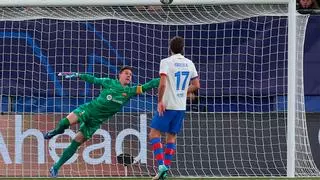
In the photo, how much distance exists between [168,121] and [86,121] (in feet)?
6.87

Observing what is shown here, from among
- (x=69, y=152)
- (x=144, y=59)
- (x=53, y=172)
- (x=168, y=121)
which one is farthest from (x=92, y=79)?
(x=168, y=121)

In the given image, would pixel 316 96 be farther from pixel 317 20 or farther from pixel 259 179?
pixel 259 179

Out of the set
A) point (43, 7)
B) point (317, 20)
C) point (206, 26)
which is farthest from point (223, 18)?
point (43, 7)

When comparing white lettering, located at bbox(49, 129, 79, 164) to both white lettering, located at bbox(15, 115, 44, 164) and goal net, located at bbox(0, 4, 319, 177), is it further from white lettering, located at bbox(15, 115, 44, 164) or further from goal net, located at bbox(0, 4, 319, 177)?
white lettering, located at bbox(15, 115, 44, 164)

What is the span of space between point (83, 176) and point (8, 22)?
8.72 feet

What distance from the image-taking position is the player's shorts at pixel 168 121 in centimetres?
1077

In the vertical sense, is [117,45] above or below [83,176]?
above

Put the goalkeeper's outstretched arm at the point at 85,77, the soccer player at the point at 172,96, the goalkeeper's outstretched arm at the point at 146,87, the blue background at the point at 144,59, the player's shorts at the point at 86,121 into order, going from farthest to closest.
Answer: the blue background at the point at 144,59, the player's shorts at the point at 86,121, the goalkeeper's outstretched arm at the point at 85,77, the goalkeeper's outstretched arm at the point at 146,87, the soccer player at the point at 172,96

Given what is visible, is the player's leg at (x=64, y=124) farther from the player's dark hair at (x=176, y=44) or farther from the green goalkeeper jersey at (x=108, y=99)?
the player's dark hair at (x=176, y=44)

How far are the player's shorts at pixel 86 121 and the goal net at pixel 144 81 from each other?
1.18 metres

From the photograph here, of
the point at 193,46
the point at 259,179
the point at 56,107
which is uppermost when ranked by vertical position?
the point at 193,46

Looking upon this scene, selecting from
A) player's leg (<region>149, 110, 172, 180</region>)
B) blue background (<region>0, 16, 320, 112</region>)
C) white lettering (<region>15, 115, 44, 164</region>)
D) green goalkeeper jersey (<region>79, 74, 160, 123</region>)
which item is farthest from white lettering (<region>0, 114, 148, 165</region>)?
player's leg (<region>149, 110, 172, 180</region>)

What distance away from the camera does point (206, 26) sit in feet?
46.4

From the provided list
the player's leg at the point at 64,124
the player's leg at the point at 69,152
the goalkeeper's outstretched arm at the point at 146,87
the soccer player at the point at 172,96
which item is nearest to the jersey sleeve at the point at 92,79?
the goalkeeper's outstretched arm at the point at 146,87
